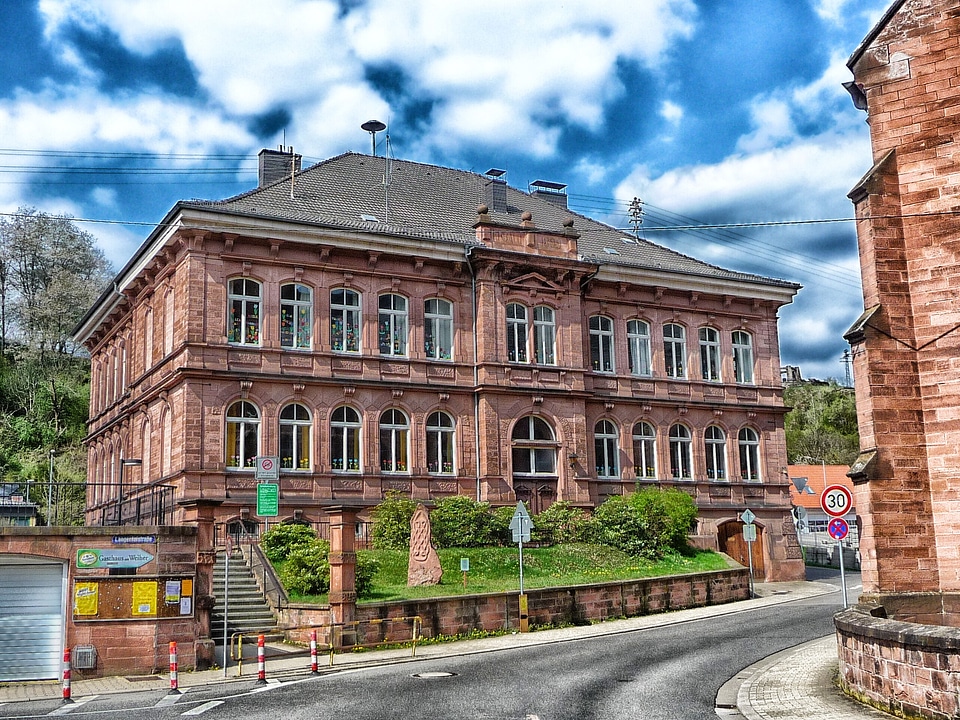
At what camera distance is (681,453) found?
4147 cm

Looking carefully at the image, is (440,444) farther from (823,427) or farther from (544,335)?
(823,427)

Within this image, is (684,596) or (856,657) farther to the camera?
(684,596)

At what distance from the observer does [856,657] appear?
15477mm

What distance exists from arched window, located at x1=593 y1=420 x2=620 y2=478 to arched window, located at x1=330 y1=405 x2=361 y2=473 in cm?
929

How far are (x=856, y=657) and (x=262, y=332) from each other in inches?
894

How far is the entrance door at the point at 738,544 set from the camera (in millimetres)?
41062

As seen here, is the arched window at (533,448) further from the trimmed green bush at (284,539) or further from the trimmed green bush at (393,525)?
the trimmed green bush at (284,539)

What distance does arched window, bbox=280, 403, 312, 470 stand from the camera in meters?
33.7

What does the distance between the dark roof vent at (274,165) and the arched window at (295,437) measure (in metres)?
10.5

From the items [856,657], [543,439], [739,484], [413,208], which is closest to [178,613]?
[856,657]

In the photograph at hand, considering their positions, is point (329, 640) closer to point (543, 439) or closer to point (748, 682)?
point (748, 682)

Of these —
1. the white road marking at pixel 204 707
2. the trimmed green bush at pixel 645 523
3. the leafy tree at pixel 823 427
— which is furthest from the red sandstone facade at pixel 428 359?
the leafy tree at pixel 823 427

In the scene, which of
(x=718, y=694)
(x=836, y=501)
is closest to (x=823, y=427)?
(x=836, y=501)

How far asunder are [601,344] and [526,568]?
490 inches
